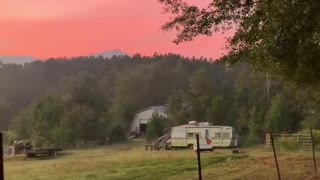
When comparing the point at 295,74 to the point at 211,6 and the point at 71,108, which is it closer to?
the point at 211,6

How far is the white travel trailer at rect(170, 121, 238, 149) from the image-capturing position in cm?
4484

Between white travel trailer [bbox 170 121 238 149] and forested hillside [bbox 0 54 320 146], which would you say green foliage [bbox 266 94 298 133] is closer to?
forested hillside [bbox 0 54 320 146]

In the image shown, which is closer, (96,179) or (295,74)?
(295,74)

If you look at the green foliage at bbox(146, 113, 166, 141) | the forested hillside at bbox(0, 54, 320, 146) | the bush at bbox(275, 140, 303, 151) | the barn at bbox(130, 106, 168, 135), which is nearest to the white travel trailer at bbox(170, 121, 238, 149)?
the forested hillside at bbox(0, 54, 320, 146)

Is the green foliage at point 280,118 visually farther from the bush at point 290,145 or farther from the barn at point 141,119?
the barn at point 141,119

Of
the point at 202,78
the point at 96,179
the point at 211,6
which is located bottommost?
the point at 96,179

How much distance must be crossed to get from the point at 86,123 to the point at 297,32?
59.6 meters

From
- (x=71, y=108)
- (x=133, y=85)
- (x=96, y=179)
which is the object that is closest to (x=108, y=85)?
(x=133, y=85)

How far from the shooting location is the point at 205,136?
44.6 m

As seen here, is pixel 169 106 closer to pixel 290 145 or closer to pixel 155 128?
pixel 155 128

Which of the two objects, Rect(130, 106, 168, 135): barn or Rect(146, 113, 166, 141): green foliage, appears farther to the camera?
Rect(130, 106, 168, 135): barn

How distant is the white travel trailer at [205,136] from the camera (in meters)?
44.8

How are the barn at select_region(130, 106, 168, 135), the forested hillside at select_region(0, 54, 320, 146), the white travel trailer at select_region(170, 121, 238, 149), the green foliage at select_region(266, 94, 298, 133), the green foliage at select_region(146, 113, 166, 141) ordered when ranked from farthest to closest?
the barn at select_region(130, 106, 168, 135)
the green foliage at select_region(146, 113, 166, 141)
the forested hillside at select_region(0, 54, 320, 146)
the green foliage at select_region(266, 94, 298, 133)
the white travel trailer at select_region(170, 121, 238, 149)

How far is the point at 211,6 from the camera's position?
1188 centimetres
